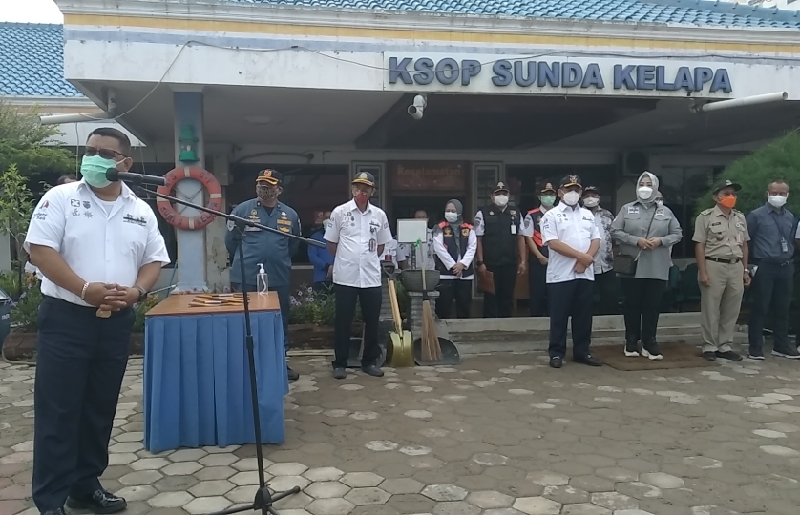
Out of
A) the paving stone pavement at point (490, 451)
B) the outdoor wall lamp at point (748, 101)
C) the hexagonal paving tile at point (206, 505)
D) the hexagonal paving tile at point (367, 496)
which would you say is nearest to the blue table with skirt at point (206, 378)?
the paving stone pavement at point (490, 451)

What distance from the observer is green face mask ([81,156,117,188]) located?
9.43 feet

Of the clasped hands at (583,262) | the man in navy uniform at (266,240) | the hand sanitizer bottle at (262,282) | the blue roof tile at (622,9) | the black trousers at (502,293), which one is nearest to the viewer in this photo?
the hand sanitizer bottle at (262,282)

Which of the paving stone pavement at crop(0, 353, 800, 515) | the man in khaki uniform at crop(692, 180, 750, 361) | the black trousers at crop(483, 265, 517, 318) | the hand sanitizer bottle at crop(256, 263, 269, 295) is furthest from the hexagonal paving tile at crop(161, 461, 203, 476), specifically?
the man in khaki uniform at crop(692, 180, 750, 361)

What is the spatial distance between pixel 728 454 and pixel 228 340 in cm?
309

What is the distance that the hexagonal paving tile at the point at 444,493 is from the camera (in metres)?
3.22

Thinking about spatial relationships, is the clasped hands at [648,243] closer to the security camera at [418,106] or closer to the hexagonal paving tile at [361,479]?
the security camera at [418,106]

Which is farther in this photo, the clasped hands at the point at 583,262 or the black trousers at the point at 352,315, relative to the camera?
the clasped hands at the point at 583,262

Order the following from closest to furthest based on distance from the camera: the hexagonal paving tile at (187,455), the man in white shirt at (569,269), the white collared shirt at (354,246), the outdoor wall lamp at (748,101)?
the hexagonal paving tile at (187,455) → the white collared shirt at (354,246) → the man in white shirt at (569,269) → the outdoor wall lamp at (748,101)

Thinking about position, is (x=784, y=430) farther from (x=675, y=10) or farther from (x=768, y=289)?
(x=675, y=10)

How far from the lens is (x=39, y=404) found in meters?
2.86

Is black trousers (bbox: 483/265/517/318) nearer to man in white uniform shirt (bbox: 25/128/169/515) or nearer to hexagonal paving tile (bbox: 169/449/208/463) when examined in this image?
hexagonal paving tile (bbox: 169/449/208/463)

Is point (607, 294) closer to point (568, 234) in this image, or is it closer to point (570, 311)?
point (570, 311)

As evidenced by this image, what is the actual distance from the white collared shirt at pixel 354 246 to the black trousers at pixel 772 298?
3874mm

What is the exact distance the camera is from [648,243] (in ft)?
20.0
